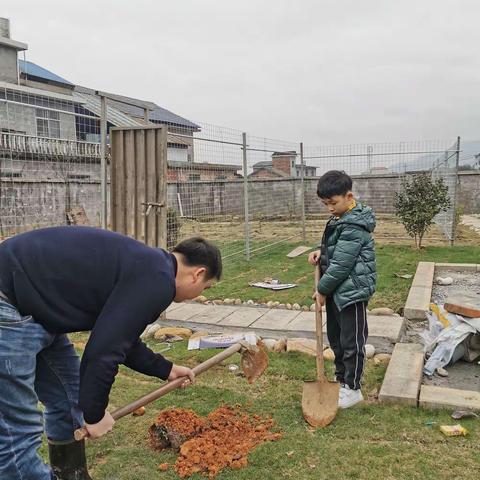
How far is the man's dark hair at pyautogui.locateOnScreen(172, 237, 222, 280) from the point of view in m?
1.95

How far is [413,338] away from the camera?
480 cm

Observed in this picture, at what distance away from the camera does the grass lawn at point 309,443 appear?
256cm

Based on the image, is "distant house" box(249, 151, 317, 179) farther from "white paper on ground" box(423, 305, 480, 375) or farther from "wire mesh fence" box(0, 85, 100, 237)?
"white paper on ground" box(423, 305, 480, 375)

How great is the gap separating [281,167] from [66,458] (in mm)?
13600

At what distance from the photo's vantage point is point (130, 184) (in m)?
5.59

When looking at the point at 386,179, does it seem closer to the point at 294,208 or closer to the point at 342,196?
the point at 294,208

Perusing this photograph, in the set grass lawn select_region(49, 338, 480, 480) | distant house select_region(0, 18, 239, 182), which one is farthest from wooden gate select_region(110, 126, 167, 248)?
grass lawn select_region(49, 338, 480, 480)

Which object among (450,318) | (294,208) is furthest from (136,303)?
(294,208)

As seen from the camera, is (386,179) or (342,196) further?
(386,179)

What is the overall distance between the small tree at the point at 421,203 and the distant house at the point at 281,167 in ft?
10.5

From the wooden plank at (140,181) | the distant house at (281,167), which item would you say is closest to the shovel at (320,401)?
the wooden plank at (140,181)

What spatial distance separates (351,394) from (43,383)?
1.98m

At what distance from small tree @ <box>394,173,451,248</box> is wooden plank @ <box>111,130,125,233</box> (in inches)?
257

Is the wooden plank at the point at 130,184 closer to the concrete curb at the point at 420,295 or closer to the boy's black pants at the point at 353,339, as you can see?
the boy's black pants at the point at 353,339
